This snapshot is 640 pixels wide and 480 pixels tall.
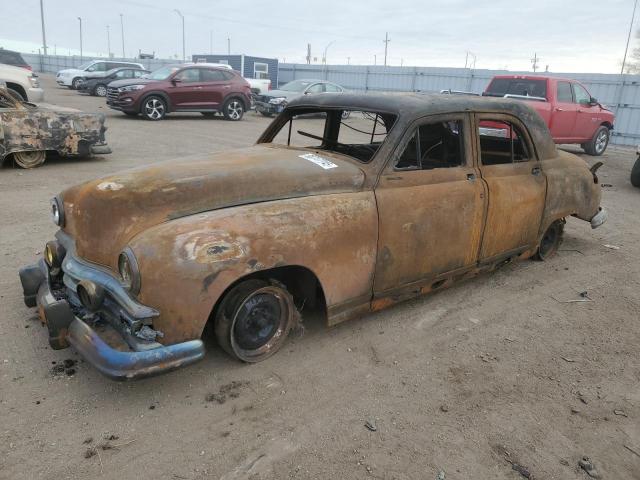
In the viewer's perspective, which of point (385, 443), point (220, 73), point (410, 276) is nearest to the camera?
point (385, 443)

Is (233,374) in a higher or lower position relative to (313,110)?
lower

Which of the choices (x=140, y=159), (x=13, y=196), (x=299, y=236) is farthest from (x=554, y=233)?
(x=140, y=159)

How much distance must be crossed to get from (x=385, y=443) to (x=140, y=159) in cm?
858

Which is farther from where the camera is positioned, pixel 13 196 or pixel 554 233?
pixel 13 196

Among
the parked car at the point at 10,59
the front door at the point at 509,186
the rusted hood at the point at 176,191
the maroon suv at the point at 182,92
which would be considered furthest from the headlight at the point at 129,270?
the parked car at the point at 10,59

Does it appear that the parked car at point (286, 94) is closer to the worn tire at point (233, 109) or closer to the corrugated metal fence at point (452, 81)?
the worn tire at point (233, 109)

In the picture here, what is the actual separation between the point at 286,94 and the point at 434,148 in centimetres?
1605

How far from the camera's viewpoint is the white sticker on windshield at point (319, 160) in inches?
140

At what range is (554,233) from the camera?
5.39 m

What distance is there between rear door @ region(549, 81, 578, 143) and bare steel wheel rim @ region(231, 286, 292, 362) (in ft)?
34.0

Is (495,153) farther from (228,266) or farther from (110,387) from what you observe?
(110,387)

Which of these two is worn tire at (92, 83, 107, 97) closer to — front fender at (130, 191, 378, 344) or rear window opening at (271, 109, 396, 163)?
rear window opening at (271, 109, 396, 163)

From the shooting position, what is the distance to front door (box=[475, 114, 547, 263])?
166 inches

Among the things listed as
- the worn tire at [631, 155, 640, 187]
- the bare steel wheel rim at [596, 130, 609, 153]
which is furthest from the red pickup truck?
the worn tire at [631, 155, 640, 187]
